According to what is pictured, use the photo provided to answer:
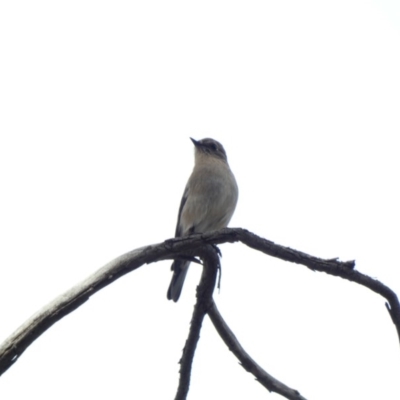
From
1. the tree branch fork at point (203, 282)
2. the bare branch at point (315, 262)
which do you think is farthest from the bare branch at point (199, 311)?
the bare branch at point (315, 262)

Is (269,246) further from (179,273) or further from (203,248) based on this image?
(179,273)

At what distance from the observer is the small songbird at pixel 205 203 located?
A: 8.86 metres

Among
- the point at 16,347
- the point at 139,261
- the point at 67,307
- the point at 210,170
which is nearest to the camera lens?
the point at 16,347

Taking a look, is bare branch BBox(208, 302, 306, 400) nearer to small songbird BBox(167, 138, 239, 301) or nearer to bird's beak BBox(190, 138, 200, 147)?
small songbird BBox(167, 138, 239, 301)

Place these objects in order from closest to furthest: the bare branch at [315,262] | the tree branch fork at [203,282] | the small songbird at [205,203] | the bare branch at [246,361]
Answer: the tree branch fork at [203,282] < the bare branch at [315,262] < the bare branch at [246,361] < the small songbird at [205,203]

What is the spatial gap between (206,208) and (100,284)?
460 cm

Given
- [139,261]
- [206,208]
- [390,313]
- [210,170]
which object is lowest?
[139,261]

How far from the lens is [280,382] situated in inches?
198

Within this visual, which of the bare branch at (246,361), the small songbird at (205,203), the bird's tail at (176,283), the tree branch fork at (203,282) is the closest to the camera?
the tree branch fork at (203,282)

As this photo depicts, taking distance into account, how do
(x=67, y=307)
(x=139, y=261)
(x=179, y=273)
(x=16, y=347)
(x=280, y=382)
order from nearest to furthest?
1. (x=16, y=347)
2. (x=67, y=307)
3. (x=139, y=261)
4. (x=280, y=382)
5. (x=179, y=273)

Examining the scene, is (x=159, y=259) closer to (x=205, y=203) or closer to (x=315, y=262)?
(x=315, y=262)

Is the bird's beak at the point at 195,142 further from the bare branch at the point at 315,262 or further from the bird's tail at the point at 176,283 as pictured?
the bare branch at the point at 315,262

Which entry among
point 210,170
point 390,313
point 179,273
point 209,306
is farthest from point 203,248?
point 210,170

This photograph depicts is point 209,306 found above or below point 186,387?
above
